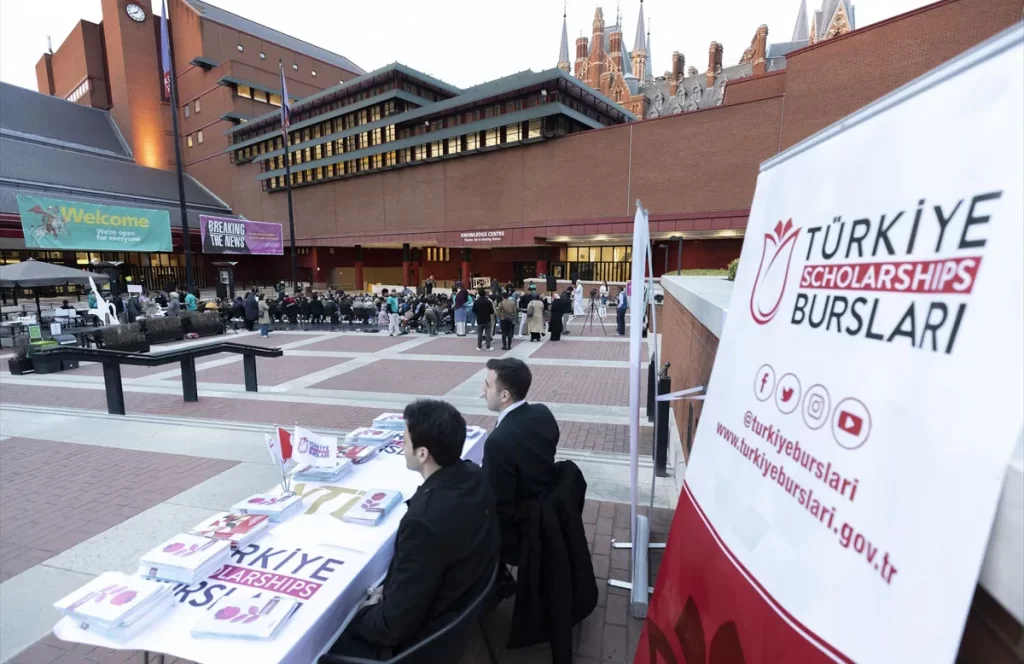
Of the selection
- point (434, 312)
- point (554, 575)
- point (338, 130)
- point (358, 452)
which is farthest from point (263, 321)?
point (338, 130)

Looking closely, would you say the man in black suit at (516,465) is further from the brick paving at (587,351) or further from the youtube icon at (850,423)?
the brick paving at (587,351)

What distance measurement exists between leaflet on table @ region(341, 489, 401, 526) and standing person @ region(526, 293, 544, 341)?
37.4ft

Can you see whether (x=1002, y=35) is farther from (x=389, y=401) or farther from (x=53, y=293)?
(x=53, y=293)

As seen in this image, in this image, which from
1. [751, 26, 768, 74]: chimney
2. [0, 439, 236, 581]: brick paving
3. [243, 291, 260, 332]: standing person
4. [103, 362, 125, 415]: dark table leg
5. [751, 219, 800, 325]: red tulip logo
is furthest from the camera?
[751, 26, 768, 74]: chimney

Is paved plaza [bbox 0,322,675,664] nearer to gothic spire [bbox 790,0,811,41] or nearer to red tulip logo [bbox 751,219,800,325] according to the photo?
red tulip logo [bbox 751,219,800,325]

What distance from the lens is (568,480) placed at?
280 centimetres

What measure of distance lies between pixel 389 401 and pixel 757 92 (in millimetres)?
29244

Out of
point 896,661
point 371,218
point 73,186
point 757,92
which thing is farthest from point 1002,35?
point 73,186

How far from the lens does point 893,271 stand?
3.61ft

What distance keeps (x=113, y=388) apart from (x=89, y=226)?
2172 centimetres

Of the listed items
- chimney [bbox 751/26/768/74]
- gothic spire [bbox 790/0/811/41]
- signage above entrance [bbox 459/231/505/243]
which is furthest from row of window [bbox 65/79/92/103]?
gothic spire [bbox 790/0/811/41]

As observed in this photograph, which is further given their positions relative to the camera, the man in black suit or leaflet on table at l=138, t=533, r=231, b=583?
the man in black suit

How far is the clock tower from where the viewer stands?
49656 mm

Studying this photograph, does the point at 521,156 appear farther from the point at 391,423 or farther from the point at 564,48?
the point at 564,48
